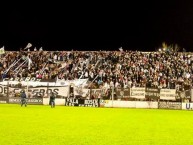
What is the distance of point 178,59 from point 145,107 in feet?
34.0

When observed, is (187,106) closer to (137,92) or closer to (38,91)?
(137,92)

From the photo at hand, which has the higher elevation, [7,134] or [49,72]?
[49,72]

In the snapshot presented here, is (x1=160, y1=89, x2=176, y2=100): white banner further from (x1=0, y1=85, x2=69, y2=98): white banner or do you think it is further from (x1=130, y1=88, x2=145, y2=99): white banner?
(x1=0, y1=85, x2=69, y2=98): white banner

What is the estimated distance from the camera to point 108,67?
161 feet

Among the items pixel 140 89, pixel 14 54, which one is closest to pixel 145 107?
pixel 140 89

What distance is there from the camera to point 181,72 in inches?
1831

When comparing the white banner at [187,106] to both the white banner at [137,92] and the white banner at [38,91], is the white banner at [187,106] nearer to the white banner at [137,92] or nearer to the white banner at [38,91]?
the white banner at [137,92]

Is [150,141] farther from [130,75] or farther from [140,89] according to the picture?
[130,75]

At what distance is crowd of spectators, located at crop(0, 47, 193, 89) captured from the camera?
45.6m

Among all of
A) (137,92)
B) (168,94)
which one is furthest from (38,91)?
(168,94)

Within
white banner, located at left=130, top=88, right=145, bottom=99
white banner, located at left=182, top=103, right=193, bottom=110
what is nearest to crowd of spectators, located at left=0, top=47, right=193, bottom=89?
white banner, located at left=182, top=103, right=193, bottom=110

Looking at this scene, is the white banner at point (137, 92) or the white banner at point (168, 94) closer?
the white banner at point (137, 92)

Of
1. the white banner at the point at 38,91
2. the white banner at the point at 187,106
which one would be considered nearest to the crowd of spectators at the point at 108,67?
the white banner at the point at 187,106

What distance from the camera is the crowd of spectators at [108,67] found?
45594 millimetres
